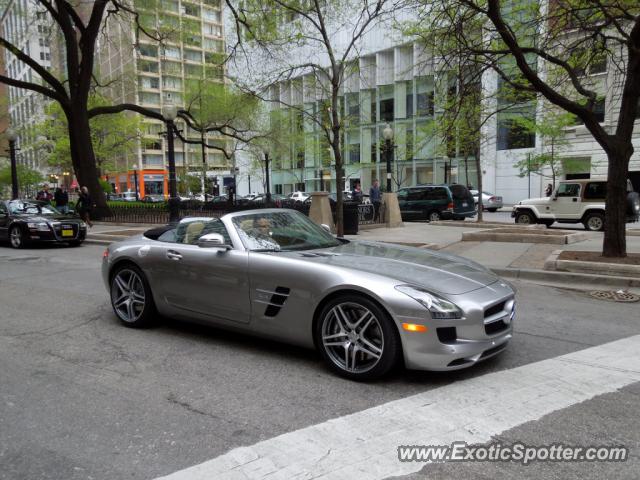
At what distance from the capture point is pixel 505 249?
39.2 feet

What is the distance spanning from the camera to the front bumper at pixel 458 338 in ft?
12.2

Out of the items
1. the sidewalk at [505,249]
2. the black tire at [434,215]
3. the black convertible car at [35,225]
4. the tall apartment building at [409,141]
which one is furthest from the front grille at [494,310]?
the tall apartment building at [409,141]

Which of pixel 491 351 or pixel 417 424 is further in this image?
pixel 491 351

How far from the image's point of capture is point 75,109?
23422 mm

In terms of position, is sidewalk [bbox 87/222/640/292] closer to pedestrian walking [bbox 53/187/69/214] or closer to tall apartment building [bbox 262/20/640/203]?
pedestrian walking [bbox 53/187/69/214]

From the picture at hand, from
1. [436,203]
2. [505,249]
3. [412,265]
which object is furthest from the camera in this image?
[436,203]

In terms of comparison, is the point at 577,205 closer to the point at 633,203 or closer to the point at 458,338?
the point at 633,203

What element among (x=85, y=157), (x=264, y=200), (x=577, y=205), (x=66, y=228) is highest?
(x=85, y=157)

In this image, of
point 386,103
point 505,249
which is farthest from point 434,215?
point 386,103

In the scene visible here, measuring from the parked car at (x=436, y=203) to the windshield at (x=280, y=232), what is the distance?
58.6ft

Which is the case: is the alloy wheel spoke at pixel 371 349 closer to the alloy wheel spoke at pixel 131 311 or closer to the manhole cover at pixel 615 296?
the alloy wheel spoke at pixel 131 311

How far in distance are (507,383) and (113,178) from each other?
318 feet

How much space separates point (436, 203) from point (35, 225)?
52.2 feet

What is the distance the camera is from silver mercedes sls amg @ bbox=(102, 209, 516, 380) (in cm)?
379
